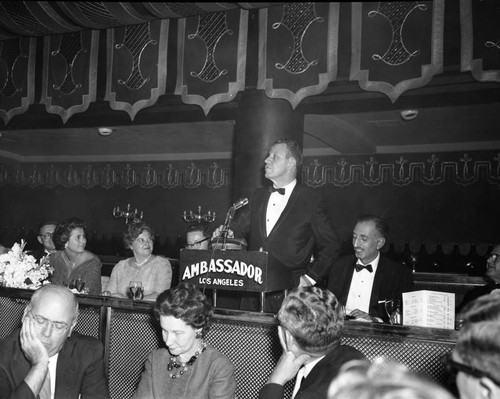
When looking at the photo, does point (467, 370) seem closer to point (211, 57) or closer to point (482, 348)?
point (482, 348)

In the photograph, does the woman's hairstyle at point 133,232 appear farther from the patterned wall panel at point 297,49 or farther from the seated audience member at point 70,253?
the patterned wall panel at point 297,49

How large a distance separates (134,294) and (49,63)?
2.45 metres

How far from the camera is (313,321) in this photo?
7.13 feet

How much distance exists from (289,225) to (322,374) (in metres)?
1.49

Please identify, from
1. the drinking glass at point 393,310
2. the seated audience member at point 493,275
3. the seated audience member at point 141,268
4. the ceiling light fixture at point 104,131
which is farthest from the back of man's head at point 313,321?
the ceiling light fixture at point 104,131

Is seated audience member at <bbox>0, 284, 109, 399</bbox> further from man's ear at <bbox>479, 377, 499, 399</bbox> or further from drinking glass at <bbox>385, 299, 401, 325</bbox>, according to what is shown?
man's ear at <bbox>479, 377, 499, 399</bbox>

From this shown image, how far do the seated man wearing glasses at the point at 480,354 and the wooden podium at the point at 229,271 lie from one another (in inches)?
57.6

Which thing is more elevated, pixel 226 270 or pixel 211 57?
pixel 211 57

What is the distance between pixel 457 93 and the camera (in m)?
6.29

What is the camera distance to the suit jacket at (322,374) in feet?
6.88

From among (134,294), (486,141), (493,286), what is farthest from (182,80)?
(486,141)

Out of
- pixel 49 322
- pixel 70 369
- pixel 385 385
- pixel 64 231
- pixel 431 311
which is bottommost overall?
pixel 70 369

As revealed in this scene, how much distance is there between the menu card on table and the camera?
8.05ft

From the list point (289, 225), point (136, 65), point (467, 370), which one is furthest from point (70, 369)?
point (136, 65)
